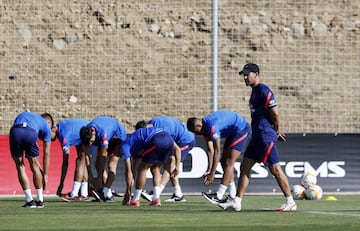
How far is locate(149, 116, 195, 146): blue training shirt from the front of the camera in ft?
72.3

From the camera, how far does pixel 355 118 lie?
34.4m

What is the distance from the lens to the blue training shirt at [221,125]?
2115cm

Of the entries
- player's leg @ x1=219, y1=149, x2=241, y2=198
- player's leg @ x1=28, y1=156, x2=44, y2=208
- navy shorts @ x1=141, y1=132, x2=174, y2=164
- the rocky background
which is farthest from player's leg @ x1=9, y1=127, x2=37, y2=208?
the rocky background

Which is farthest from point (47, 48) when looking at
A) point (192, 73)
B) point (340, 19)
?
point (340, 19)

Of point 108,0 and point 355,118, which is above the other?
point 108,0

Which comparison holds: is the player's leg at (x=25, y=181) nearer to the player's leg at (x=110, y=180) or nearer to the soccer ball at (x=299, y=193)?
the player's leg at (x=110, y=180)

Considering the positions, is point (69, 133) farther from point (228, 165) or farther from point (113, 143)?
point (228, 165)

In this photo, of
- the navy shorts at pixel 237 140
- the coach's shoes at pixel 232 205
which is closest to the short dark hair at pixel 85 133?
the navy shorts at pixel 237 140

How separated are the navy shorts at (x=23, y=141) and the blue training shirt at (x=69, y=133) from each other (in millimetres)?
3072

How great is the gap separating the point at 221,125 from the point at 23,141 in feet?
13.2

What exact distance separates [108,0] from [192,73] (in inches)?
161

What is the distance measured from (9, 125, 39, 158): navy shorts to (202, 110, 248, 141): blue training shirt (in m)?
3.39

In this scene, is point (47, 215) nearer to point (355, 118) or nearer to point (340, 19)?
point (355, 118)

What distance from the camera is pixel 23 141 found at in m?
19.2
